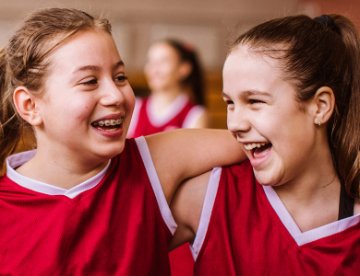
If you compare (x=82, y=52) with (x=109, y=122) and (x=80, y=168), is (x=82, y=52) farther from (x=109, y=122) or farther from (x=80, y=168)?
(x=80, y=168)

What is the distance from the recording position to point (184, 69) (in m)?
3.66

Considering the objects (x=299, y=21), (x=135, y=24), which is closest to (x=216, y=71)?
(x=135, y=24)

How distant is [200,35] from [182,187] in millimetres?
4577

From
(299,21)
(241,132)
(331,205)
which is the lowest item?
(331,205)

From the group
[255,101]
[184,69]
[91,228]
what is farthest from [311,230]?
[184,69]

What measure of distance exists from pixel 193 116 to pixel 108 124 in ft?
7.16

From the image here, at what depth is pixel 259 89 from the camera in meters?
1.19

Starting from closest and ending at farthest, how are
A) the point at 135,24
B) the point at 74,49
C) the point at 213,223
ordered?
the point at 74,49
the point at 213,223
the point at 135,24

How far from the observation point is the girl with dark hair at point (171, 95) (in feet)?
11.1

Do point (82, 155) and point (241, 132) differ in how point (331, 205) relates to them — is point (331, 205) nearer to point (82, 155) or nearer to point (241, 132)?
point (241, 132)

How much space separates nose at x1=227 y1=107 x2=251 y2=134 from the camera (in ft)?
3.96

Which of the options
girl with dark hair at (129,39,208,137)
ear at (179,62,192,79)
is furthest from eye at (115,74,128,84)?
ear at (179,62,192,79)

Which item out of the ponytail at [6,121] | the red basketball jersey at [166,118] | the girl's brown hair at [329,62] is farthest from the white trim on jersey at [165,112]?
the girl's brown hair at [329,62]

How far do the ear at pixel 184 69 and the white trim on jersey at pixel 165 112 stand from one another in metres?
0.21
